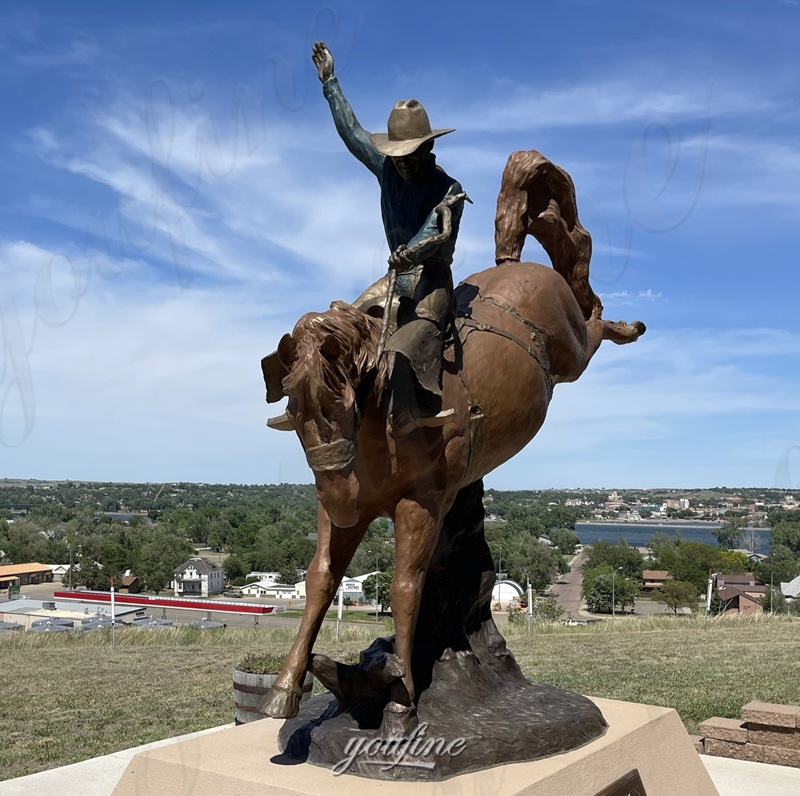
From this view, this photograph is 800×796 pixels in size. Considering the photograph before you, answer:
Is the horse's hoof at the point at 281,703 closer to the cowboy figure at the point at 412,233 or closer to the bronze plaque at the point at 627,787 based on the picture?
the cowboy figure at the point at 412,233

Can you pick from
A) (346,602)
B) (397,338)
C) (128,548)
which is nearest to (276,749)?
(397,338)

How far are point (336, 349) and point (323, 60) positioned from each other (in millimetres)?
2161

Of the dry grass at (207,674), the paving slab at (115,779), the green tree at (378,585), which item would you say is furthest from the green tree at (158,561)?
the paving slab at (115,779)

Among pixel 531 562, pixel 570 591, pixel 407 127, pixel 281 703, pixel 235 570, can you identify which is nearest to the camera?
pixel 281 703

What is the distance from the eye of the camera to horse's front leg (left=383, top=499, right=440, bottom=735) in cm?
440

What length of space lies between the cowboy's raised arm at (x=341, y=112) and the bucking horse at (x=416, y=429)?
0.86m

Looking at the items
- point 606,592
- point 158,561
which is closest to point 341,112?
point 606,592

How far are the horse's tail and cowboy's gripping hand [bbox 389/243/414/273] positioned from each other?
2.02 metres

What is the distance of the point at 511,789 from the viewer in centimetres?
404

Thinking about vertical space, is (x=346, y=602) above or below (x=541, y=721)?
below

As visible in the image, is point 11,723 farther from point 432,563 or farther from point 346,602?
point 346,602

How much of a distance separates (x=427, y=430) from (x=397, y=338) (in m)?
0.53

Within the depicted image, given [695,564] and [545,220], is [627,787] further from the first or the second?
[695,564]

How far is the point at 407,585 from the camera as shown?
443 centimetres
